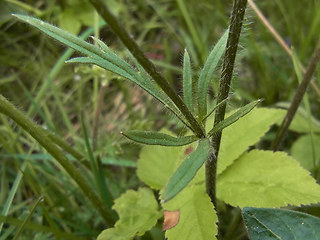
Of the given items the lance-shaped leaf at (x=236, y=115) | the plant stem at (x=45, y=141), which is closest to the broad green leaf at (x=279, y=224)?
the lance-shaped leaf at (x=236, y=115)

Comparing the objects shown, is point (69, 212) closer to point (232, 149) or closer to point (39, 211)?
point (39, 211)

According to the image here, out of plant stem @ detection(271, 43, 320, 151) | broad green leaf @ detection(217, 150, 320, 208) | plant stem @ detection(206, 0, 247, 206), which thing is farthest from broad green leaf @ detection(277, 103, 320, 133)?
plant stem @ detection(206, 0, 247, 206)

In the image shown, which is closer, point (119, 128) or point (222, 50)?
point (222, 50)

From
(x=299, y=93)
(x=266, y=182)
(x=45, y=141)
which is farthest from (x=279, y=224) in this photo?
(x=45, y=141)

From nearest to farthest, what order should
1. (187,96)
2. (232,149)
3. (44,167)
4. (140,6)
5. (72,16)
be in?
1. (187,96)
2. (232,149)
3. (44,167)
4. (72,16)
5. (140,6)

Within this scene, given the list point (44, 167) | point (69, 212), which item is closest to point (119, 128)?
point (44, 167)

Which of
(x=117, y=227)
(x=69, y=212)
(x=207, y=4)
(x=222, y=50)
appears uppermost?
(x=222, y=50)

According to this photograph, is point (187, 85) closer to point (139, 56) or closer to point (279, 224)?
point (139, 56)
